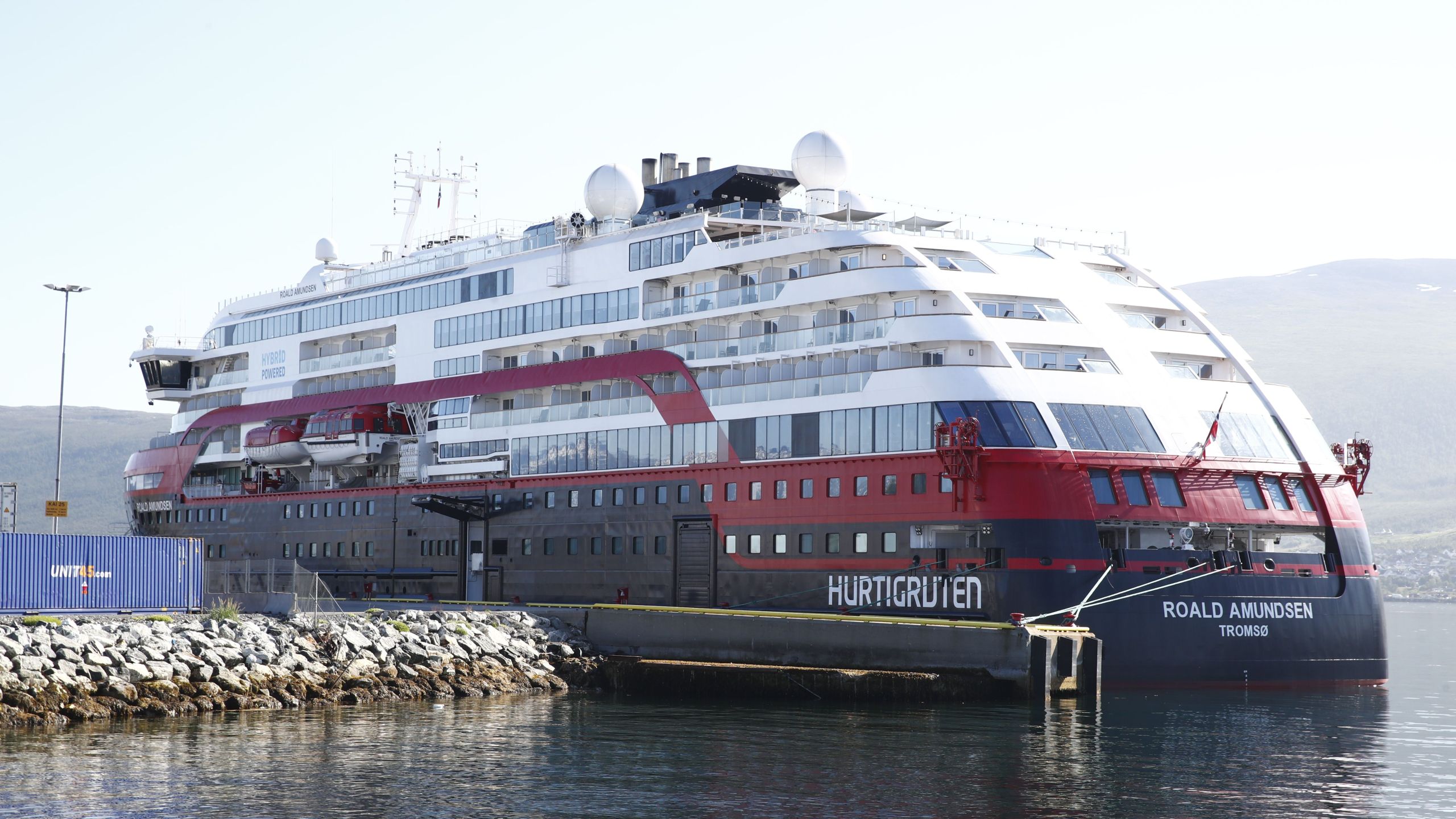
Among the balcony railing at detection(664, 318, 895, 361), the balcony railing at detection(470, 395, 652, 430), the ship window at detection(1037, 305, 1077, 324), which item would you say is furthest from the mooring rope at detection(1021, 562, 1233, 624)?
the balcony railing at detection(470, 395, 652, 430)

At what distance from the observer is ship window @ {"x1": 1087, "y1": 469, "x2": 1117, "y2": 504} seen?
4125cm

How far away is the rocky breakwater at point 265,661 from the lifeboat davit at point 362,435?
49.0ft

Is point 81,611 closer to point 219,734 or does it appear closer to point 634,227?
point 219,734

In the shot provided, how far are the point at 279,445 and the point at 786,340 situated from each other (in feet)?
88.3

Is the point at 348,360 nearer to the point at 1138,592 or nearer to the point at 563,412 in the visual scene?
the point at 563,412

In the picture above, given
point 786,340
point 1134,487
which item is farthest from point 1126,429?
point 786,340

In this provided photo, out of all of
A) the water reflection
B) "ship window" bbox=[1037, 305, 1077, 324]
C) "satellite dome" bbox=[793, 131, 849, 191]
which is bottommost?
the water reflection

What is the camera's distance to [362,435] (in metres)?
62.3

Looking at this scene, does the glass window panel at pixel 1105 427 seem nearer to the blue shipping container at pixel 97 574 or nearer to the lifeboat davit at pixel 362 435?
the blue shipping container at pixel 97 574

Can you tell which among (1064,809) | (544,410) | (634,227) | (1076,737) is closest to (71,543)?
(544,410)

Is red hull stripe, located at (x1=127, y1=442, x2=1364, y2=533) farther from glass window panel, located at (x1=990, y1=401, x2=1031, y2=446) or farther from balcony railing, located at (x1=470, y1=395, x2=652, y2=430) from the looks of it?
balcony railing, located at (x1=470, y1=395, x2=652, y2=430)

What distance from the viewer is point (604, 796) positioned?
25.7m

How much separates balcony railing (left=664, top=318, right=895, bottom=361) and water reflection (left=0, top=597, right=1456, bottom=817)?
38.9ft

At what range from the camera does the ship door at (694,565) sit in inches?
1908
